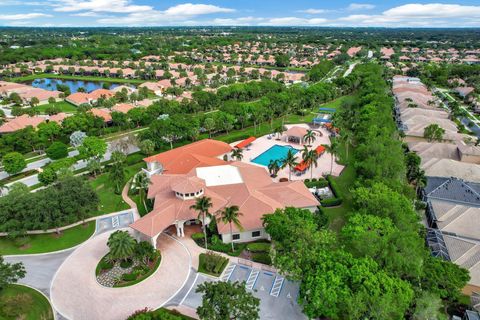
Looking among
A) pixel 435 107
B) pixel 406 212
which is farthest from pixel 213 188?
pixel 435 107

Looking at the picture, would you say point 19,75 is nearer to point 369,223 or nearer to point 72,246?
point 72,246

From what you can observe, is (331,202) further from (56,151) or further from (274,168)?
(56,151)

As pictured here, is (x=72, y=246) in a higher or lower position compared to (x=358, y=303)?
lower

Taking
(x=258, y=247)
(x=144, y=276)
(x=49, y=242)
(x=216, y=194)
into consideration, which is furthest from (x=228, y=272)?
(x=49, y=242)

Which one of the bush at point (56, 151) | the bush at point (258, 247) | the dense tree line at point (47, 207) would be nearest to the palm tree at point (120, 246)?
the dense tree line at point (47, 207)

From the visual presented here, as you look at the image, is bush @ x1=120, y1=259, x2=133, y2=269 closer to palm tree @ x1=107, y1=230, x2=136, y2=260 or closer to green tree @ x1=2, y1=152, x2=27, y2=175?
palm tree @ x1=107, y1=230, x2=136, y2=260
